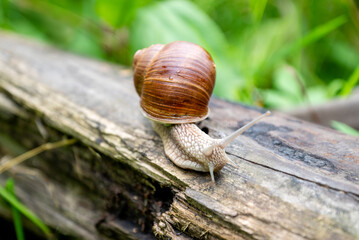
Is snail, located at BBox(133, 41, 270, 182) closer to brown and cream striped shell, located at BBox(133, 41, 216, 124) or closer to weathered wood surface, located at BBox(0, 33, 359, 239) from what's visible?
brown and cream striped shell, located at BBox(133, 41, 216, 124)

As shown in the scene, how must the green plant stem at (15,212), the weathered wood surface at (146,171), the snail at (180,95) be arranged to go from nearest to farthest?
the weathered wood surface at (146,171) < the snail at (180,95) < the green plant stem at (15,212)

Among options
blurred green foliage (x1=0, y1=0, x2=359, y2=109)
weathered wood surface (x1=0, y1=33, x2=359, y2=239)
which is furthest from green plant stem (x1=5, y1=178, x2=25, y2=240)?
blurred green foliage (x1=0, y1=0, x2=359, y2=109)

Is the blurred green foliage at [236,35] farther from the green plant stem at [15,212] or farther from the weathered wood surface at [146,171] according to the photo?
the green plant stem at [15,212]

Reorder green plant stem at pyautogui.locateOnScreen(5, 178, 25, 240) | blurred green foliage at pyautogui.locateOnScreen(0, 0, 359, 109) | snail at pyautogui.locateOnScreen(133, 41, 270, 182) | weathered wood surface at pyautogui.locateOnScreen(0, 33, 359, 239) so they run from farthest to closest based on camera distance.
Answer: blurred green foliage at pyautogui.locateOnScreen(0, 0, 359, 109)
green plant stem at pyautogui.locateOnScreen(5, 178, 25, 240)
snail at pyautogui.locateOnScreen(133, 41, 270, 182)
weathered wood surface at pyautogui.locateOnScreen(0, 33, 359, 239)

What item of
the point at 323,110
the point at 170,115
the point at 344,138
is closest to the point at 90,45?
the point at 170,115

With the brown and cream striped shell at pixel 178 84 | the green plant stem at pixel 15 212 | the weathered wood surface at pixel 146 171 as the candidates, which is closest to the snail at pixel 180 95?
the brown and cream striped shell at pixel 178 84
